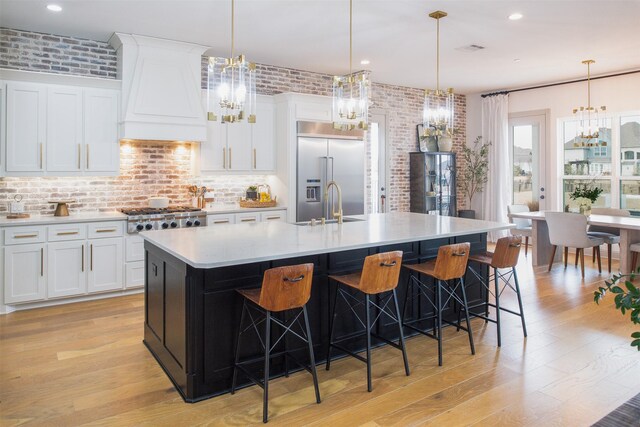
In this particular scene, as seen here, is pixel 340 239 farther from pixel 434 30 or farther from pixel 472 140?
pixel 472 140

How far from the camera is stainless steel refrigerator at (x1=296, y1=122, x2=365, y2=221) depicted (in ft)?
21.8

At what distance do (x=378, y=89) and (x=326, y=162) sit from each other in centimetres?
215

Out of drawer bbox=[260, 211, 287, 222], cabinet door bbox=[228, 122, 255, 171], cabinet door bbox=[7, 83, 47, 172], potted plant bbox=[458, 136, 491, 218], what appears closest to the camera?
cabinet door bbox=[7, 83, 47, 172]

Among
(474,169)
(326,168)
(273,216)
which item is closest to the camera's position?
(273,216)

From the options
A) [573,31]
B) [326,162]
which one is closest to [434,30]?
[573,31]

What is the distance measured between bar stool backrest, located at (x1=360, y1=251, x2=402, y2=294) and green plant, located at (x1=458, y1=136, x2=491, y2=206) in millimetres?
6616

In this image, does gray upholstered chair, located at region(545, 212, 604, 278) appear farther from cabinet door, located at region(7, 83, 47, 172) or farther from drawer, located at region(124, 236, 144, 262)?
cabinet door, located at region(7, 83, 47, 172)

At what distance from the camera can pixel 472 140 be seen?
31.4 feet

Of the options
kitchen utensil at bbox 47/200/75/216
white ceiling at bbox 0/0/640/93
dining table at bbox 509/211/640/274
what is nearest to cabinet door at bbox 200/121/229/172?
white ceiling at bbox 0/0/640/93

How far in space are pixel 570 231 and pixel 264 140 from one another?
431 centimetres

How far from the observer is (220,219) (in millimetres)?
6059

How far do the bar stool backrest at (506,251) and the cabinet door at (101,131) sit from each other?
4261 mm

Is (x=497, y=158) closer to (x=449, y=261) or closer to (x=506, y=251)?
(x=506, y=251)

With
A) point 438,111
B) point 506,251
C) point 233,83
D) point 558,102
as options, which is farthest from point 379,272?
point 558,102
